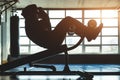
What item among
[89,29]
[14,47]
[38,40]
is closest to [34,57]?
[38,40]

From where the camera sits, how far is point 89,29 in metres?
3.41

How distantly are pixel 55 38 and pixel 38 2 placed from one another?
30.9 feet

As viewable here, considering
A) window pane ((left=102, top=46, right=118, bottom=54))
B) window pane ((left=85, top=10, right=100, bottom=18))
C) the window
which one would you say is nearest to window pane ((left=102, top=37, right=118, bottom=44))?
the window

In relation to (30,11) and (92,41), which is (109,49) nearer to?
(92,41)

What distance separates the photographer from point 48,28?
3.51 m

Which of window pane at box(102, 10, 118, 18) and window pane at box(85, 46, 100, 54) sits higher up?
window pane at box(102, 10, 118, 18)

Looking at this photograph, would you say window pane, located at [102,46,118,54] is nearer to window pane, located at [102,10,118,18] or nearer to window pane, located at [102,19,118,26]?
window pane, located at [102,19,118,26]

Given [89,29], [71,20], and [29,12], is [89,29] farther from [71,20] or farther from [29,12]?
[29,12]

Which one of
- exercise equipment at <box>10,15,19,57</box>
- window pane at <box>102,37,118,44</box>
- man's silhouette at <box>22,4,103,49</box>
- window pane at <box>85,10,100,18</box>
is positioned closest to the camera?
man's silhouette at <box>22,4,103,49</box>

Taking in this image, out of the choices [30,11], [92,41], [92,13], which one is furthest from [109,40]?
[30,11]

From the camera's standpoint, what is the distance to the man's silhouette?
3.42 metres

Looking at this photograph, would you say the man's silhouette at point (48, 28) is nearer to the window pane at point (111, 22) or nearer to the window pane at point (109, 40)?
the window pane at point (109, 40)

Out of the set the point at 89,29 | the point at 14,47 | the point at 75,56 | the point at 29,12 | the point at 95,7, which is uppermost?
the point at 95,7

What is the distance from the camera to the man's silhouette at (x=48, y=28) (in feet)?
11.2
